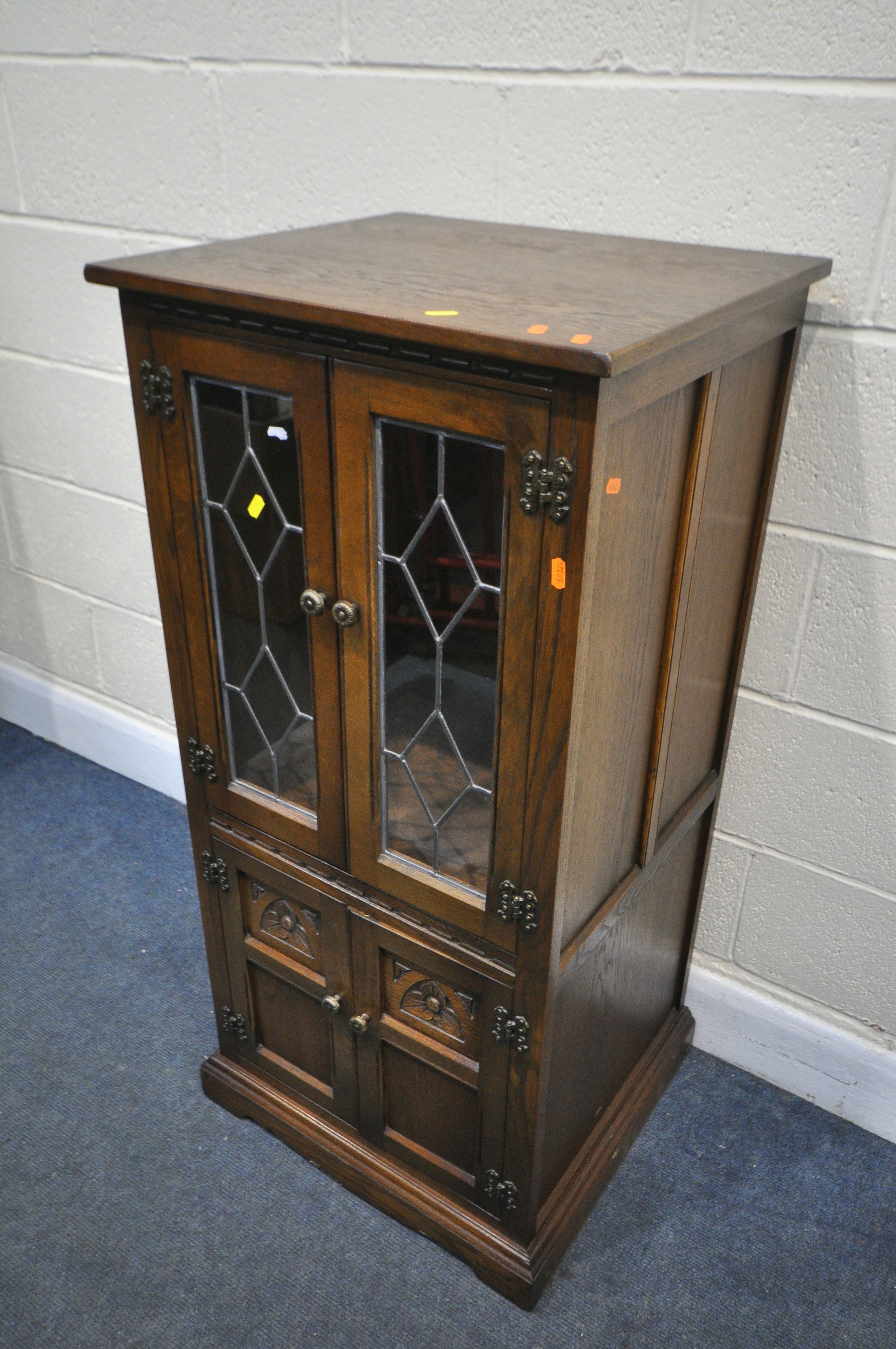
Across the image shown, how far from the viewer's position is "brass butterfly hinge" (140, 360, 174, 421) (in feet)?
3.84

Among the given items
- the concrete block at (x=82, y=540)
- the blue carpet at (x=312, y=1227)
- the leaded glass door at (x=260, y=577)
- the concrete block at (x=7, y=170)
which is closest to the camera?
the leaded glass door at (x=260, y=577)

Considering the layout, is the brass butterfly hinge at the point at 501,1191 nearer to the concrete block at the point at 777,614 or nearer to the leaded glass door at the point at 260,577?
the leaded glass door at the point at 260,577

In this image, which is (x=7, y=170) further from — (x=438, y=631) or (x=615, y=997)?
(x=615, y=997)

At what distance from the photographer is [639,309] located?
3.18ft

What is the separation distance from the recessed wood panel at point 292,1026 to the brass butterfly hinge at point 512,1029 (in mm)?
357

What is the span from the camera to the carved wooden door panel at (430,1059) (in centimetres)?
130

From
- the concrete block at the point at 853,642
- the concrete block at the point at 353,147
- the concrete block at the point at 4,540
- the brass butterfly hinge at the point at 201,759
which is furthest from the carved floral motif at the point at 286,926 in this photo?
the concrete block at the point at 4,540

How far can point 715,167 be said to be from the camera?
4.21 feet

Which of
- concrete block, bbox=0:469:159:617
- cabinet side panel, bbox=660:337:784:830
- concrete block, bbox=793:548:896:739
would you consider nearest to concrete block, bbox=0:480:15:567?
concrete block, bbox=0:469:159:617

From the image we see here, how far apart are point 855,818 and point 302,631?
90cm

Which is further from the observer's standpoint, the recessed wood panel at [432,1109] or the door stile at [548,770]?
the recessed wood panel at [432,1109]

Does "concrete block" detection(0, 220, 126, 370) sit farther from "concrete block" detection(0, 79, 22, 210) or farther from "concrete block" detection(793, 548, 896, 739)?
"concrete block" detection(793, 548, 896, 739)

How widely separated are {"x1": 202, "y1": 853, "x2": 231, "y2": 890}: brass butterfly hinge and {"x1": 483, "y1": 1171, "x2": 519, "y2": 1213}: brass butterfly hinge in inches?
21.9

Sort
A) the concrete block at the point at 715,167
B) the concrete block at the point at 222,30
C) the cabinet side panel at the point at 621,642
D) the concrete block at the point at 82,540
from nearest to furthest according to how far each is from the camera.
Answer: the cabinet side panel at the point at 621,642 → the concrete block at the point at 715,167 → the concrete block at the point at 222,30 → the concrete block at the point at 82,540
